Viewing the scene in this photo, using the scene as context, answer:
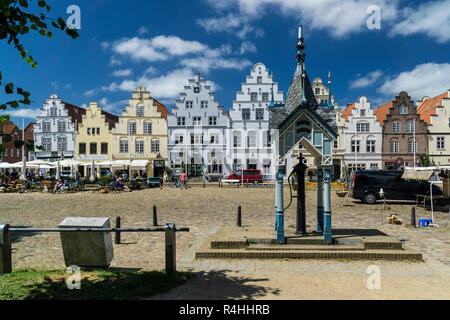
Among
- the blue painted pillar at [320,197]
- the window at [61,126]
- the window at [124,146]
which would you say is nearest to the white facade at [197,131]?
the window at [124,146]

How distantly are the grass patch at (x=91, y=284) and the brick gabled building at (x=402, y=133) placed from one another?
152ft

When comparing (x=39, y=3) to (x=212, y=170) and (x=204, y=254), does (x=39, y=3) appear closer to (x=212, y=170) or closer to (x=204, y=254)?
(x=204, y=254)

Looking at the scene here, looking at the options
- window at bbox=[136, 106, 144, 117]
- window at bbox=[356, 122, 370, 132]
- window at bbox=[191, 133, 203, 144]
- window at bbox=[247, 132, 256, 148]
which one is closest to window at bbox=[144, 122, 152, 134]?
window at bbox=[136, 106, 144, 117]

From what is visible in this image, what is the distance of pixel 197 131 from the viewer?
46.8 meters

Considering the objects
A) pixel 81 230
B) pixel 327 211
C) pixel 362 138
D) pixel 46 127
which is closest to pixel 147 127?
pixel 46 127

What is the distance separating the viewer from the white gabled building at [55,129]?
160ft

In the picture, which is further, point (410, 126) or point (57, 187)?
point (410, 126)

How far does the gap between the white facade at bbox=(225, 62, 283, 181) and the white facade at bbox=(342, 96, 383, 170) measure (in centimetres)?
1095

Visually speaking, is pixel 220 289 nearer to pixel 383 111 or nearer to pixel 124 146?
pixel 124 146

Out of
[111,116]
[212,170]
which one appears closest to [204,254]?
[212,170]

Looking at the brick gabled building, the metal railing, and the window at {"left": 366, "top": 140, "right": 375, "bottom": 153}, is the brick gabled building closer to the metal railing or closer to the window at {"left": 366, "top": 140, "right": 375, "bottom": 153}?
the window at {"left": 366, "top": 140, "right": 375, "bottom": 153}

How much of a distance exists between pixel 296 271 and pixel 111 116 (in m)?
57.7

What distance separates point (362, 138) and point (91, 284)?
154 ft

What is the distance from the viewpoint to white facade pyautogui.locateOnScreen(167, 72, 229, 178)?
4641 cm
